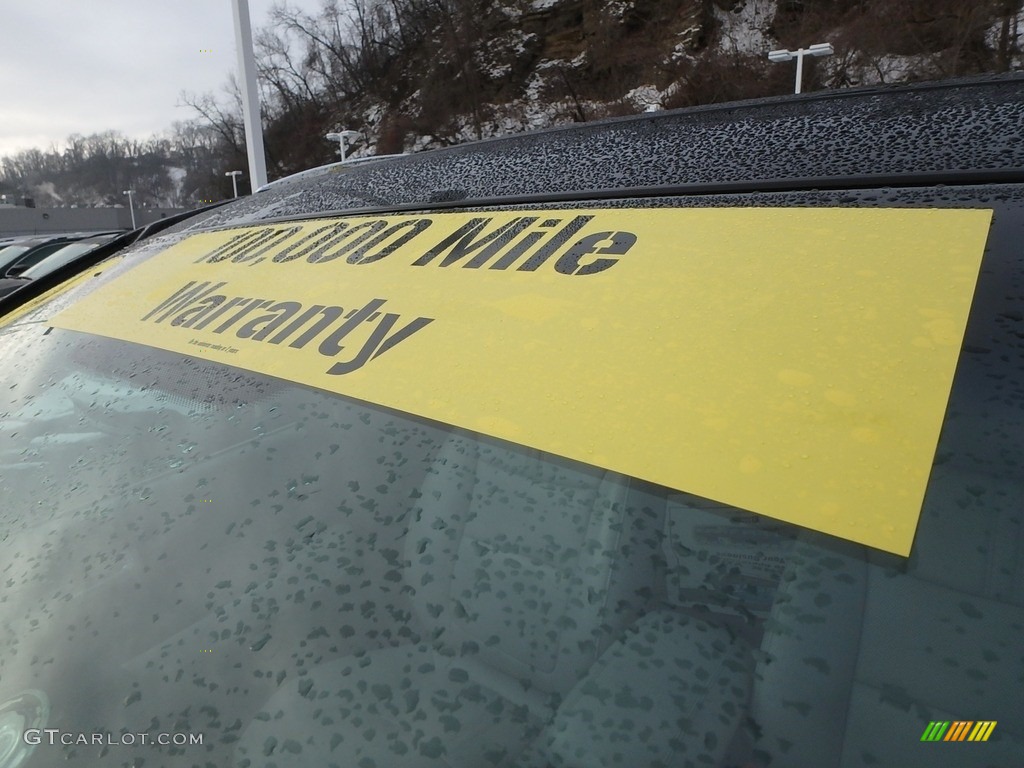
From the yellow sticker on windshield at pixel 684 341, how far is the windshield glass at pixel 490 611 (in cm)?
4

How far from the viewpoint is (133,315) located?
1346mm

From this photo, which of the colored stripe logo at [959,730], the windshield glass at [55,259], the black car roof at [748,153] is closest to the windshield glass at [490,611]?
the colored stripe logo at [959,730]

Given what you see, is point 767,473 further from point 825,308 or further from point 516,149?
A: point 516,149

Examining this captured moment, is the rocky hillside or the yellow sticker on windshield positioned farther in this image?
the rocky hillside

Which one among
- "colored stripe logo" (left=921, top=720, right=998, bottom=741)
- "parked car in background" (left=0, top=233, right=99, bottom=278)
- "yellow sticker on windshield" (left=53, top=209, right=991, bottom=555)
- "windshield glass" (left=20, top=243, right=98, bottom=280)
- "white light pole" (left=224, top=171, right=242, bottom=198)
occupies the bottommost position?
"white light pole" (left=224, top=171, right=242, bottom=198)

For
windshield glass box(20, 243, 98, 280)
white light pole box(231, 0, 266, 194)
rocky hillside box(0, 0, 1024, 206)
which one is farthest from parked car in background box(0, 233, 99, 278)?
rocky hillside box(0, 0, 1024, 206)

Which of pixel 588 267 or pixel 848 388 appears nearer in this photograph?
pixel 848 388

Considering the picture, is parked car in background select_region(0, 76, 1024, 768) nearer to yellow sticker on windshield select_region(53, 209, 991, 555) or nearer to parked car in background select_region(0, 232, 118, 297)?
yellow sticker on windshield select_region(53, 209, 991, 555)

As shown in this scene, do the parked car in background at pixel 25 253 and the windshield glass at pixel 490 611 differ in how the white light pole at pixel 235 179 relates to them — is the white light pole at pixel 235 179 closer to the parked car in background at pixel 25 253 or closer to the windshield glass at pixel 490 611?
the parked car in background at pixel 25 253

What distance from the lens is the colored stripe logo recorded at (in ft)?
1.76

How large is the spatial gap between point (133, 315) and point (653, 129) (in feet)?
3.52

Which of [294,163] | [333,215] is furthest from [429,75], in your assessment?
[333,215]

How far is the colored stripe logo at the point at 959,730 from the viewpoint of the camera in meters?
0.54

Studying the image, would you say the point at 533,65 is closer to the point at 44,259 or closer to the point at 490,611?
the point at 44,259
